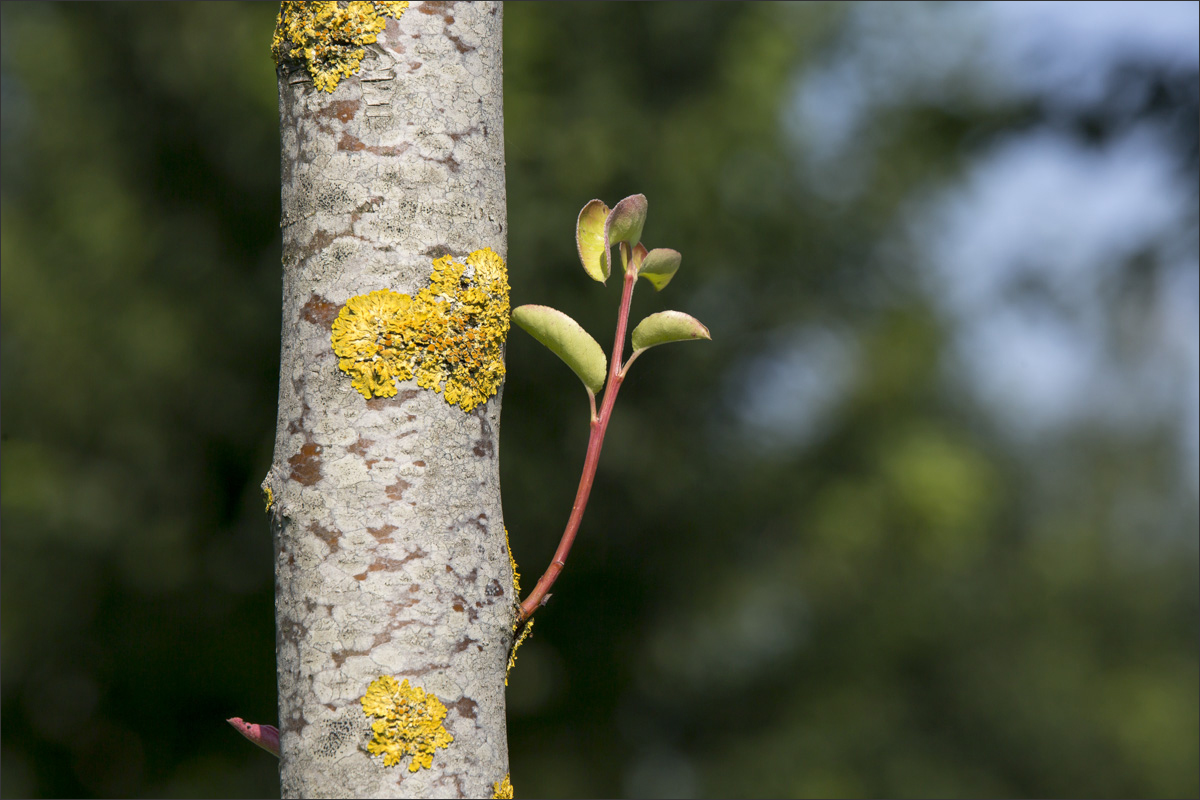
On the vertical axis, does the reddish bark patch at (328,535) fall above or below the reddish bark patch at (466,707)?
above

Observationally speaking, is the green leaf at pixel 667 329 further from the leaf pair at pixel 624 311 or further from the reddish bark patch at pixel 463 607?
the reddish bark patch at pixel 463 607

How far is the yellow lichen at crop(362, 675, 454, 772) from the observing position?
1.76 feet

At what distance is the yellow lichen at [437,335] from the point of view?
577 millimetres

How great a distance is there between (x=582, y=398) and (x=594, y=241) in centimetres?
255

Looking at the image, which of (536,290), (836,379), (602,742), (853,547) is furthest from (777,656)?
(536,290)

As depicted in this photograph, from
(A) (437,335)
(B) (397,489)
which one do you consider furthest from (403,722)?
(A) (437,335)

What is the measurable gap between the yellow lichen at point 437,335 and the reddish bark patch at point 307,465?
6cm

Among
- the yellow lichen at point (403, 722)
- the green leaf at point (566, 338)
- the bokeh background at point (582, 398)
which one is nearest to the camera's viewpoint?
the yellow lichen at point (403, 722)

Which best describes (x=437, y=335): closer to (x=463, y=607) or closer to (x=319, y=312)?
(x=319, y=312)

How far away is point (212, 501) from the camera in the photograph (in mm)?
3238

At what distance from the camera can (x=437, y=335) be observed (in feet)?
1.99

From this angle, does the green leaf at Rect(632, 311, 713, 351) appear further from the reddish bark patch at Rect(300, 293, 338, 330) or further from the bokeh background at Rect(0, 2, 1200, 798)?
the bokeh background at Rect(0, 2, 1200, 798)

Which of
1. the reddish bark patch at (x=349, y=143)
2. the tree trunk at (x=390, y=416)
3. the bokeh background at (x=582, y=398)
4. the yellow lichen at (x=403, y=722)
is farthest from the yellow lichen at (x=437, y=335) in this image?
the bokeh background at (x=582, y=398)

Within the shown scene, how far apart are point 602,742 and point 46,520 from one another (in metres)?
2.54
